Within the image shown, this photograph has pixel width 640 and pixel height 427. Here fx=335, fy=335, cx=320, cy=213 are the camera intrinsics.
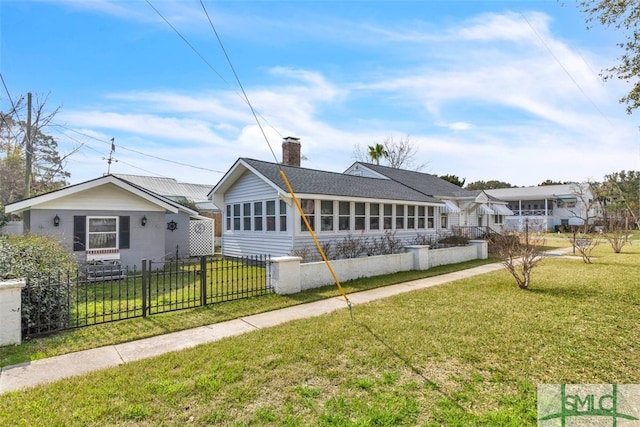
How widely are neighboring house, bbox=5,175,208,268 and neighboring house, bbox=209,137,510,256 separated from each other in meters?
3.23

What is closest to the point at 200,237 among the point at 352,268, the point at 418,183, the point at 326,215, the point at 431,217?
the point at 326,215

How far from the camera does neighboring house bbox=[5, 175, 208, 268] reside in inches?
427

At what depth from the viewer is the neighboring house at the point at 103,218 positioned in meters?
10.8

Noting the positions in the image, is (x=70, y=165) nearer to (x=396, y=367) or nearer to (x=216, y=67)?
(x=216, y=67)

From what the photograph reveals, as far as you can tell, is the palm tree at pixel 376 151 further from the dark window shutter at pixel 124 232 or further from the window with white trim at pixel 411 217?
the dark window shutter at pixel 124 232

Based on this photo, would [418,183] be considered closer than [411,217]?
No

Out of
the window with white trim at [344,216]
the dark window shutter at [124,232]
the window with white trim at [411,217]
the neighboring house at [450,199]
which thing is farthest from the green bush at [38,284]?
the neighboring house at [450,199]

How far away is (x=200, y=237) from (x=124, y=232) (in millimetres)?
6024

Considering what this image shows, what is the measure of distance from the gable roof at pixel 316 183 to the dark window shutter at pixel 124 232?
185 inches

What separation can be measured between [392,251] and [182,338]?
1131 centimetres

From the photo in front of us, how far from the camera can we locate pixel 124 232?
1212cm

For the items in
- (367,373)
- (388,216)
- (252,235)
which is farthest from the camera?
(388,216)

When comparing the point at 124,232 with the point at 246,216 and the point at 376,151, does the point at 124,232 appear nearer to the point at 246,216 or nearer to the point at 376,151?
the point at 246,216

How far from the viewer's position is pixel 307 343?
16.7 ft
